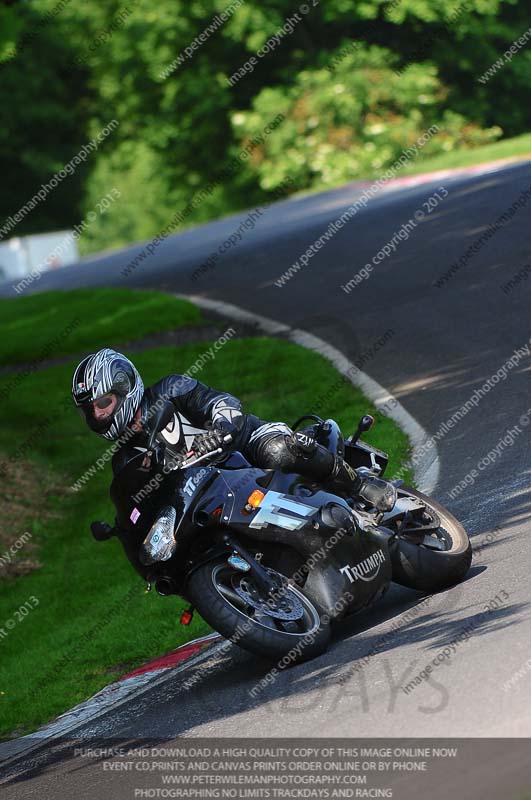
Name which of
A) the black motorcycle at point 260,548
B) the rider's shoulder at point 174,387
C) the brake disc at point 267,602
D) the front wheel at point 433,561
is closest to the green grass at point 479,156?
the front wheel at point 433,561

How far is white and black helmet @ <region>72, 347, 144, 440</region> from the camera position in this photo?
23.6ft

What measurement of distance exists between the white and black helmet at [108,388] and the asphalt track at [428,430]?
63.3 inches

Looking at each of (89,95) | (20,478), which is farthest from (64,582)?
(89,95)

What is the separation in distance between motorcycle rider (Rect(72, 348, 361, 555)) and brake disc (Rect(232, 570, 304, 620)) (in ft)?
2.36

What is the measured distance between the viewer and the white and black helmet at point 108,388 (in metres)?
7.19

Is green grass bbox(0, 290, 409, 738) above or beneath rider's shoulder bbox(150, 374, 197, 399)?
beneath

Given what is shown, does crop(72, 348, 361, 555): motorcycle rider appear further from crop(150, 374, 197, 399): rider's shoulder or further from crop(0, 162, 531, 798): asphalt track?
crop(0, 162, 531, 798): asphalt track

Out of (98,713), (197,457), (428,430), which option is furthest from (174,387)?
(428,430)

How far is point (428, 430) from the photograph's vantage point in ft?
36.9

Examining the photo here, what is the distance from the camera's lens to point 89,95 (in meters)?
59.9

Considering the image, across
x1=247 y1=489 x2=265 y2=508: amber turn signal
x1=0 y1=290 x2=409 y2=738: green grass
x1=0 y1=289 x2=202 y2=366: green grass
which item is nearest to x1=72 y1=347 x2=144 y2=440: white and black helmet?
x1=247 y1=489 x2=265 y2=508: amber turn signal

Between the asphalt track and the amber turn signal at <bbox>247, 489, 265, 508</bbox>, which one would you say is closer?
the asphalt track

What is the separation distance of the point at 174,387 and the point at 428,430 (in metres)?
4.25

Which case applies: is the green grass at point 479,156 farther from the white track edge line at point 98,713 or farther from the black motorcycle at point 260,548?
the black motorcycle at point 260,548
